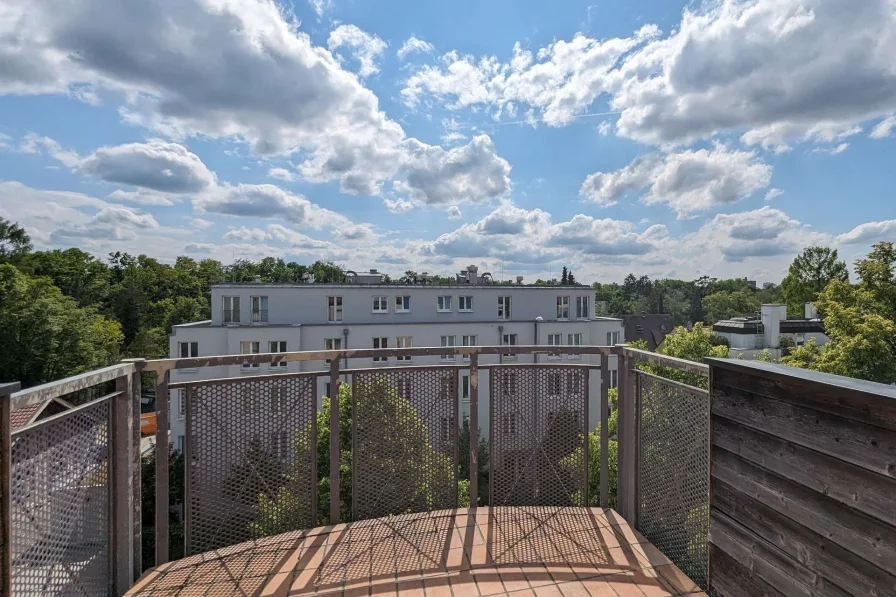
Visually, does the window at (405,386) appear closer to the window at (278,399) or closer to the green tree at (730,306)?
the window at (278,399)

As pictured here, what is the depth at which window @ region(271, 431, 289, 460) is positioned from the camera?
105 inches

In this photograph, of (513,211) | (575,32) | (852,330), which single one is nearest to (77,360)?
(513,211)

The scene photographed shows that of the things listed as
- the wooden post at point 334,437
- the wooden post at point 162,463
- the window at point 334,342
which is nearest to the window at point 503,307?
the window at point 334,342

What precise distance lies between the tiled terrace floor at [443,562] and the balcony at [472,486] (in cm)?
1

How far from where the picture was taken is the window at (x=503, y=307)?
22344 millimetres

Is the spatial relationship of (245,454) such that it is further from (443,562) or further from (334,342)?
(334,342)

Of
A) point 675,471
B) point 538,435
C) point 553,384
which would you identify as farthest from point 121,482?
point 675,471

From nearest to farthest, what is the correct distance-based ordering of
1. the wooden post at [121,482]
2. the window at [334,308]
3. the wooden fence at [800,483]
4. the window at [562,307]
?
the wooden fence at [800,483]
the wooden post at [121,482]
the window at [334,308]
the window at [562,307]

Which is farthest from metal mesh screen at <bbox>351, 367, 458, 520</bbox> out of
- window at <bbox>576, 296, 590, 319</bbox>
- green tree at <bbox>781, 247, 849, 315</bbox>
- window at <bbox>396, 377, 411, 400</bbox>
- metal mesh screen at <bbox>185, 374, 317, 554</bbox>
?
green tree at <bbox>781, 247, 849, 315</bbox>

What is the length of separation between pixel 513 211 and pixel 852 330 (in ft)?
48.7

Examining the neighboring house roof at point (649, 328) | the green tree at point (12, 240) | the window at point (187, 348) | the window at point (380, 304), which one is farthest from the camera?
the neighboring house roof at point (649, 328)

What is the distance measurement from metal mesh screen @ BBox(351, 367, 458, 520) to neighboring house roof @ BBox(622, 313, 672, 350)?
123ft

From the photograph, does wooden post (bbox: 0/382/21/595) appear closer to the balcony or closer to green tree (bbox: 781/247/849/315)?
the balcony

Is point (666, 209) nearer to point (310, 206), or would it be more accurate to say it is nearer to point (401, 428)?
point (310, 206)
